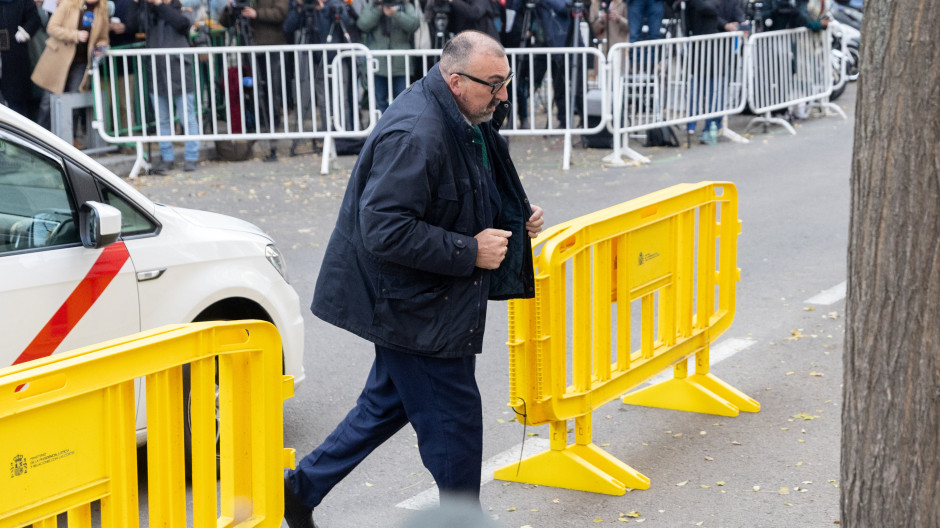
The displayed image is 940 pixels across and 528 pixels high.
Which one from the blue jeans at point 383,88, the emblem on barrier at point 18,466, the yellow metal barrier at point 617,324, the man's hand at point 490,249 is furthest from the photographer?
the blue jeans at point 383,88

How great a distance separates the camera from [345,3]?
1405 centimetres

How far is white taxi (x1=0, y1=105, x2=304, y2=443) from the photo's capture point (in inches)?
174

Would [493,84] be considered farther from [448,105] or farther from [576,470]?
[576,470]

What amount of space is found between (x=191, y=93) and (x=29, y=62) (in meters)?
1.73

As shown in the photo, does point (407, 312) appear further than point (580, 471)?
No

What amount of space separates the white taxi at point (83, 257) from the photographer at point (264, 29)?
8.45m

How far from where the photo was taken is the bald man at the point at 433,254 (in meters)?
4.03

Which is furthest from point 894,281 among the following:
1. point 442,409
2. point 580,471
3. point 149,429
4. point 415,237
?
point 580,471

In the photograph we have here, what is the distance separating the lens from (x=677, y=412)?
619 centimetres

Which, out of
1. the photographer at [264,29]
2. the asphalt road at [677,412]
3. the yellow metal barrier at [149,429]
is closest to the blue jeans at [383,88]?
the photographer at [264,29]

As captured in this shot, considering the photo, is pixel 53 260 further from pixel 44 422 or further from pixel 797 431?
pixel 797 431

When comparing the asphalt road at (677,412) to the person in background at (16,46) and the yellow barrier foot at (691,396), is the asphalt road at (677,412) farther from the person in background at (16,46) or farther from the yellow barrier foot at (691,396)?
the person in background at (16,46)

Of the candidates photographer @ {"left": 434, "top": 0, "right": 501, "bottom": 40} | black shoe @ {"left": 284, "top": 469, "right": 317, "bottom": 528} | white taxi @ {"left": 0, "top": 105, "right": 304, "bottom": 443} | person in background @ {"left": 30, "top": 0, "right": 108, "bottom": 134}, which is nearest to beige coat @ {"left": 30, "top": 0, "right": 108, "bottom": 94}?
person in background @ {"left": 30, "top": 0, "right": 108, "bottom": 134}

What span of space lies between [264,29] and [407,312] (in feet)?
34.6
